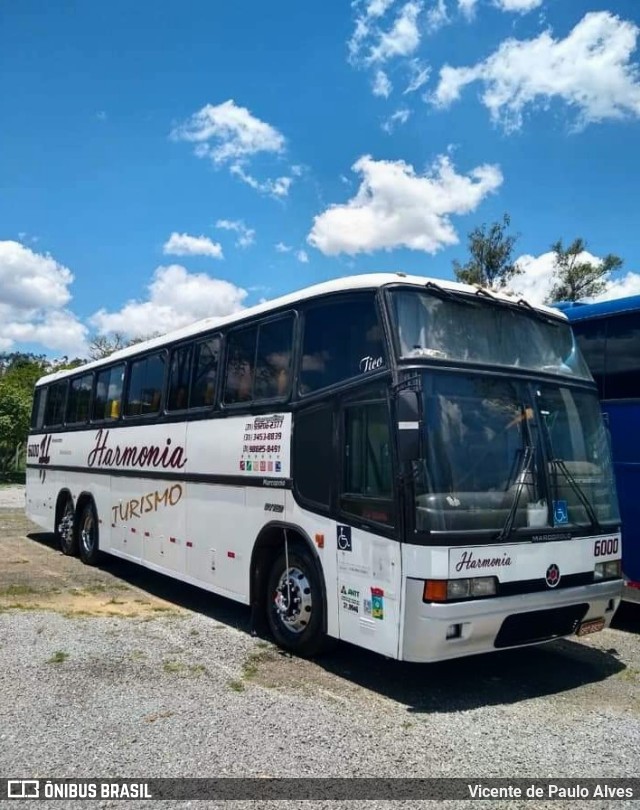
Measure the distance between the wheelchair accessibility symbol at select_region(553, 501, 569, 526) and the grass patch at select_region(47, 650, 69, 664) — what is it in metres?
4.44

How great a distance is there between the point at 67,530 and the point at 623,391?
9624 mm

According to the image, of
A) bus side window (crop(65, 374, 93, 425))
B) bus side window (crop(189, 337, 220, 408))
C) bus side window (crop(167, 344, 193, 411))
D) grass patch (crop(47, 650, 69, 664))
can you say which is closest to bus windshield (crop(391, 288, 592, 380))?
bus side window (crop(189, 337, 220, 408))

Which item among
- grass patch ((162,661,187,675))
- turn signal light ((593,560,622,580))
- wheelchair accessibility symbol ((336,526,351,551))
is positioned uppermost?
wheelchair accessibility symbol ((336,526,351,551))

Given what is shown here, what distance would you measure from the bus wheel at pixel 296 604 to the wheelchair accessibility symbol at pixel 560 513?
2.04 m

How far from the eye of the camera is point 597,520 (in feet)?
20.3

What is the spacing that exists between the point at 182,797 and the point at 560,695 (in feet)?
10.6

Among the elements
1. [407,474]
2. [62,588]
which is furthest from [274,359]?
[62,588]

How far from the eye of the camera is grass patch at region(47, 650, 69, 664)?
654cm

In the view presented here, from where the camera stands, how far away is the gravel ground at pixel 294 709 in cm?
445

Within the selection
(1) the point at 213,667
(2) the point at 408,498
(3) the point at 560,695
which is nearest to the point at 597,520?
(3) the point at 560,695

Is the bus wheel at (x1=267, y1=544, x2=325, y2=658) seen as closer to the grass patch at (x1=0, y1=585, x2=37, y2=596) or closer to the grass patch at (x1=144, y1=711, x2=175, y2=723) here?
the grass patch at (x1=144, y1=711, x2=175, y2=723)

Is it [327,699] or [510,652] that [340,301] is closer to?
[327,699]

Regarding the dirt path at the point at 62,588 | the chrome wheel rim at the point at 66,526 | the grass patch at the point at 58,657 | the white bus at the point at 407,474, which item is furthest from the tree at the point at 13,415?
the grass patch at the point at 58,657

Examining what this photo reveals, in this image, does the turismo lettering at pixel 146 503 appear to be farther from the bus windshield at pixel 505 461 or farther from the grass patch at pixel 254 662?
the bus windshield at pixel 505 461
